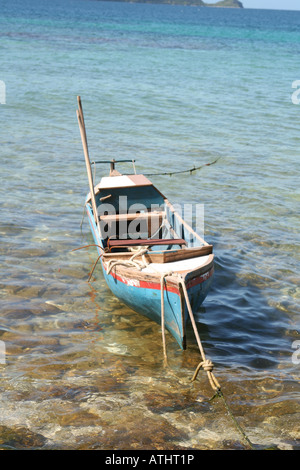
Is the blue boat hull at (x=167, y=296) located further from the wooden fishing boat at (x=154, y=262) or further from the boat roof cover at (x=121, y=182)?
the boat roof cover at (x=121, y=182)

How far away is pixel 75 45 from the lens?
2030 inches

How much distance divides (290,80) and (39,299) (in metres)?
35.2

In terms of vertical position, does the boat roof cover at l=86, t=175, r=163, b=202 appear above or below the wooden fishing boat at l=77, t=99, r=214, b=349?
above

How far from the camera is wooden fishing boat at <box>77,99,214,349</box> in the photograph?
25.3 ft

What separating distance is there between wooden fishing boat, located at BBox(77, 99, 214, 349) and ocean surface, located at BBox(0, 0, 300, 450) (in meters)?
0.71

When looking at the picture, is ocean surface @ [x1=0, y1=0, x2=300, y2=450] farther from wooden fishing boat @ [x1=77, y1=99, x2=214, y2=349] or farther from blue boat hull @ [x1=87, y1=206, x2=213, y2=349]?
wooden fishing boat @ [x1=77, y1=99, x2=214, y2=349]

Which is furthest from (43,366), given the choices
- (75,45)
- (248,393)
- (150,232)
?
(75,45)

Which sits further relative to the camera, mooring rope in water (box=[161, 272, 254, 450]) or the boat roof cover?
the boat roof cover

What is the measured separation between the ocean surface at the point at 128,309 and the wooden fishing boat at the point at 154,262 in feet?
2.33

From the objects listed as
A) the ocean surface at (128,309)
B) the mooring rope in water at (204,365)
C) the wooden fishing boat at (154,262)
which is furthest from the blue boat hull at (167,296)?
the ocean surface at (128,309)

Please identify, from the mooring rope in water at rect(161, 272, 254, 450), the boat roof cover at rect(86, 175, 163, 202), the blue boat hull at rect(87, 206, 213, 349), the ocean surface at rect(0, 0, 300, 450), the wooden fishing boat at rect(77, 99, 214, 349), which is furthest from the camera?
the boat roof cover at rect(86, 175, 163, 202)

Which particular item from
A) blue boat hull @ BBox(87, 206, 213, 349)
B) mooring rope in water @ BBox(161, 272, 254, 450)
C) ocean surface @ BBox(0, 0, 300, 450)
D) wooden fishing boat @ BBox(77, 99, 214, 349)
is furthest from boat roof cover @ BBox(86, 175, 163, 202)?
mooring rope in water @ BBox(161, 272, 254, 450)

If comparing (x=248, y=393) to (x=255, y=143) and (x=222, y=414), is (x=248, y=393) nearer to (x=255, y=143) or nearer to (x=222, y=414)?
(x=222, y=414)

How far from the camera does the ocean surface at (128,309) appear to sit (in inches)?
260
